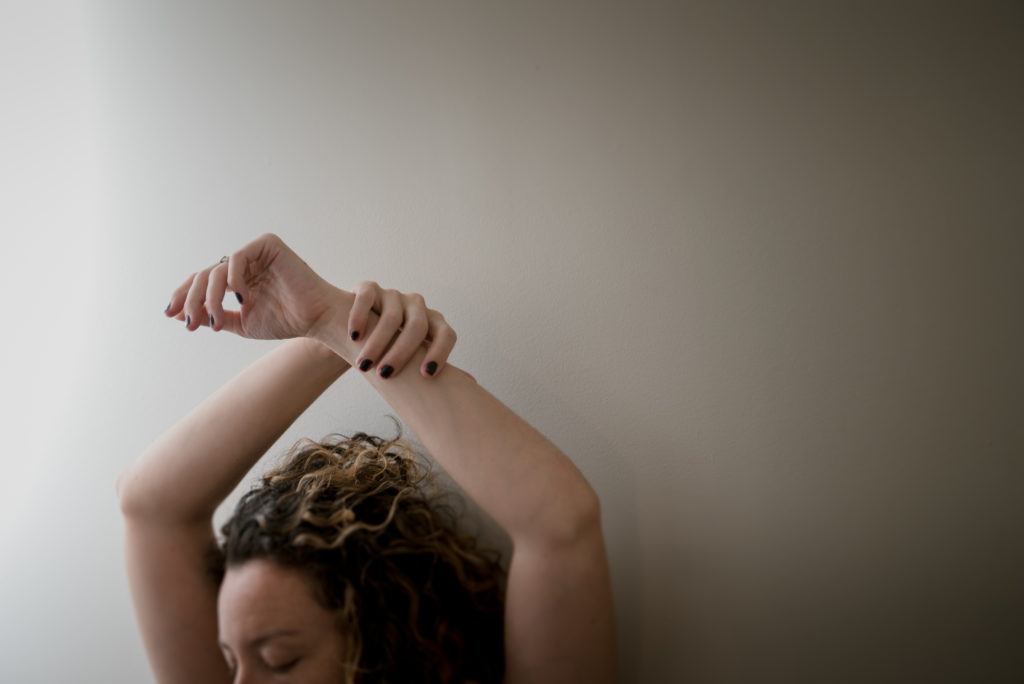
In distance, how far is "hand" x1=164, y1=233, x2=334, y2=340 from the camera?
59cm

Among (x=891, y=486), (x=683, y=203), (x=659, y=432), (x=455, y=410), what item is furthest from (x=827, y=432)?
(x=455, y=410)

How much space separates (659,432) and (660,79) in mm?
Result: 510

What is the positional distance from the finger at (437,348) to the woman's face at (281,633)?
0.24 metres

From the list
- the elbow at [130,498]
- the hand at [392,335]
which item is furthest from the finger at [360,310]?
the elbow at [130,498]

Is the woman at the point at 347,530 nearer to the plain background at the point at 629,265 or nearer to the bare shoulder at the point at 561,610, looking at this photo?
the bare shoulder at the point at 561,610

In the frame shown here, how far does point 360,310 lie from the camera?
61cm

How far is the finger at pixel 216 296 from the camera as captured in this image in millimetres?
576

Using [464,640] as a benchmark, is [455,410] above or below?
above

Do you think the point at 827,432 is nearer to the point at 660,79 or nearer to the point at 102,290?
the point at 660,79

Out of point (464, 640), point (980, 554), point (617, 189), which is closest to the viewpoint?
point (464, 640)

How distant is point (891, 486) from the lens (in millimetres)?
712

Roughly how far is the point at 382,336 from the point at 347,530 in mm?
205

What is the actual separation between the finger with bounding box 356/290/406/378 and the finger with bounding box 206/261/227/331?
151 millimetres

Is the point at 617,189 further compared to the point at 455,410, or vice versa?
the point at 617,189
